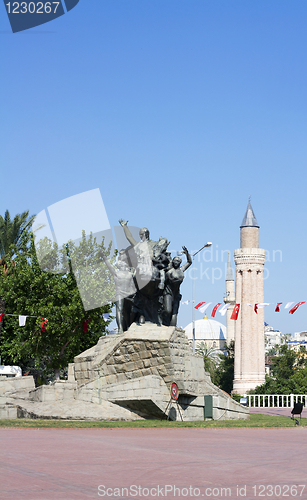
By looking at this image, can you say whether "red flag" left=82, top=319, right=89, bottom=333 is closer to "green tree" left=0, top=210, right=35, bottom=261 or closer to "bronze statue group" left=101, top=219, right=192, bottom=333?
"green tree" left=0, top=210, right=35, bottom=261

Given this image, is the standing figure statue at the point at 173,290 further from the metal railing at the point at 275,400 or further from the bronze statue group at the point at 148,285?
the metal railing at the point at 275,400

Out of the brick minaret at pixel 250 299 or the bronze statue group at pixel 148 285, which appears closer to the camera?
the bronze statue group at pixel 148 285

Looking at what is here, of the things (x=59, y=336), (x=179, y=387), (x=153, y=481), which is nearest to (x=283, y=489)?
(x=153, y=481)

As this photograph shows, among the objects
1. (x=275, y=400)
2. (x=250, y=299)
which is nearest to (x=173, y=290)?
(x=275, y=400)

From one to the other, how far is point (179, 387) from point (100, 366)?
2.93 m

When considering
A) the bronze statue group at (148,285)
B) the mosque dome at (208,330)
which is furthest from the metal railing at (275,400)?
the mosque dome at (208,330)

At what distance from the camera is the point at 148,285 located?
22.3m

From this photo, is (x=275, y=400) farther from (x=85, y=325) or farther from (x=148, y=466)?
(x=148, y=466)

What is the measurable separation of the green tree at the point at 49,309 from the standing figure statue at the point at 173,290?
441 inches

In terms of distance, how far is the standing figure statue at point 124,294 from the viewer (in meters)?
22.7

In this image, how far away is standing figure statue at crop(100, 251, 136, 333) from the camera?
22.7 metres

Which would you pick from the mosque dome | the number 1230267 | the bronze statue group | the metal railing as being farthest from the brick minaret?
the mosque dome

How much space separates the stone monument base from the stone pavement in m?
5.98

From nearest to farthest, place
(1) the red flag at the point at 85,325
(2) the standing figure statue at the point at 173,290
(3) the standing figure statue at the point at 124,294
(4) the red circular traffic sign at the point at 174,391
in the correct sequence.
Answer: (4) the red circular traffic sign at the point at 174,391 < (3) the standing figure statue at the point at 124,294 < (2) the standing figure statue at the point at 173,290 < (1) the red flag at the point at 85,325
